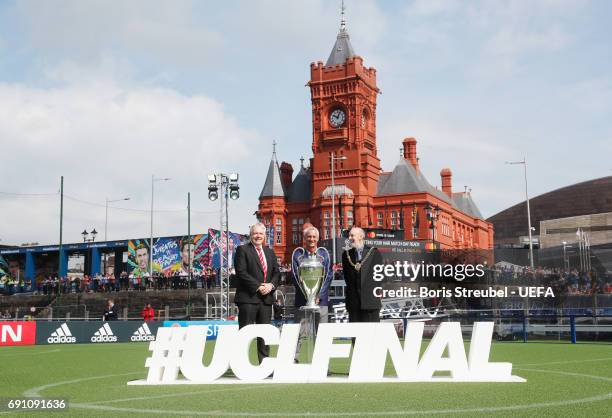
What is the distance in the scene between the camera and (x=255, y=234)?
8938 millimetres

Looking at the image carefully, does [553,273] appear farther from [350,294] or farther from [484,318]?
[350,294]

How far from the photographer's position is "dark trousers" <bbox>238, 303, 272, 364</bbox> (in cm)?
886

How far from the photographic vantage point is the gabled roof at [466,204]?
4107 inches

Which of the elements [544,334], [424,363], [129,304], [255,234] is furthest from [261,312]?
[129,304]

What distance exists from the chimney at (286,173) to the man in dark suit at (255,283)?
7761cm

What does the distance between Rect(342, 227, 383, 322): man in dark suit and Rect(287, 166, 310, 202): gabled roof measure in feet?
242

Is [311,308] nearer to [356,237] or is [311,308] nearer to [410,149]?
[356,237]

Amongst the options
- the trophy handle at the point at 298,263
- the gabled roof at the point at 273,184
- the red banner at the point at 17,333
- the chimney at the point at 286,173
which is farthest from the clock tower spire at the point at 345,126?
the trophy handle at the point at 298,263

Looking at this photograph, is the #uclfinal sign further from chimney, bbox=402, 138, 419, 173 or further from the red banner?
chimney, bbox=402, 138, 419, 173

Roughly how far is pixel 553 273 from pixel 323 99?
59.7m

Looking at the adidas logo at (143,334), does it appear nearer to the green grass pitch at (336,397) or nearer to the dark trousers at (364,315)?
the green grass pitch at (336,397)

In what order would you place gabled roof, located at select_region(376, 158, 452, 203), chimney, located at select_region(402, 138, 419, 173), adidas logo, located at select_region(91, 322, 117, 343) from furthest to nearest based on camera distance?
chimney, located at select_region(402, 138, 419, 173) → gabled roof, located at select_region(376, 158, 452, 203) → adidas logo, located at select_region(91, 322, 117, 343)

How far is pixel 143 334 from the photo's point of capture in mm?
27422

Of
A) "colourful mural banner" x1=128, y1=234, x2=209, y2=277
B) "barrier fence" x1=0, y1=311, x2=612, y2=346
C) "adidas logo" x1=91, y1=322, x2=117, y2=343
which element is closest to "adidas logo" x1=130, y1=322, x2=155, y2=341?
"barrier fence" x1=0, y1=311, x2=612, y2=346
